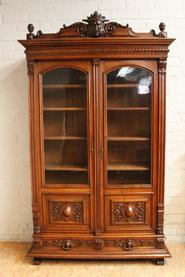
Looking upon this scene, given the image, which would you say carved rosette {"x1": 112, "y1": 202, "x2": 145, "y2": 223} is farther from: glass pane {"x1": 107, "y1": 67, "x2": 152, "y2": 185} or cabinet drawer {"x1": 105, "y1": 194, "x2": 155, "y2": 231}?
glass pane {"x1": 107, "y1": 67, "x2": 152, "y2": 185}

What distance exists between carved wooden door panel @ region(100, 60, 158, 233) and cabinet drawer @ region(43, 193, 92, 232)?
0.50 feet

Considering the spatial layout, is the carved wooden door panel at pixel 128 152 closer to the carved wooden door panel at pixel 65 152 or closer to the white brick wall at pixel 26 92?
the carved wooden door panel at pixel 65 152

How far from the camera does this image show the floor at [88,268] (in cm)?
236

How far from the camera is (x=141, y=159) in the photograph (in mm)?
2479

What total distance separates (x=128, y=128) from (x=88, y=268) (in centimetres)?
117

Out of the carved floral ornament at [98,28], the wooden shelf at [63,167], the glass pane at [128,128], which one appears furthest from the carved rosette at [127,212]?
the carved floral ornament at [98,28]

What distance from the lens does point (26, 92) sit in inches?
111

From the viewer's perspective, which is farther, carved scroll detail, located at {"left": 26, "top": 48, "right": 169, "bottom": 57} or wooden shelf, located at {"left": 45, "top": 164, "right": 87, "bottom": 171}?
wooden shelf, located at {"left": 45, "top": 164, "right": 87, "bottom": 171}

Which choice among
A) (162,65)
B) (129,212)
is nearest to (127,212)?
(129,212)

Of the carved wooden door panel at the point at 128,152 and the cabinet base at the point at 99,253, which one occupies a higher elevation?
the carved wooden door panel at the point at 128,152

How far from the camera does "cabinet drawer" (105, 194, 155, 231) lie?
2.45 m

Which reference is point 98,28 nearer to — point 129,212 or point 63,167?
point 63,167

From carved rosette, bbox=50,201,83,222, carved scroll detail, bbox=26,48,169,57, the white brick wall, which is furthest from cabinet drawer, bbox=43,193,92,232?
carved scroll detail, bbox=26,48,169,57

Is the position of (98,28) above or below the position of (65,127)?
above
